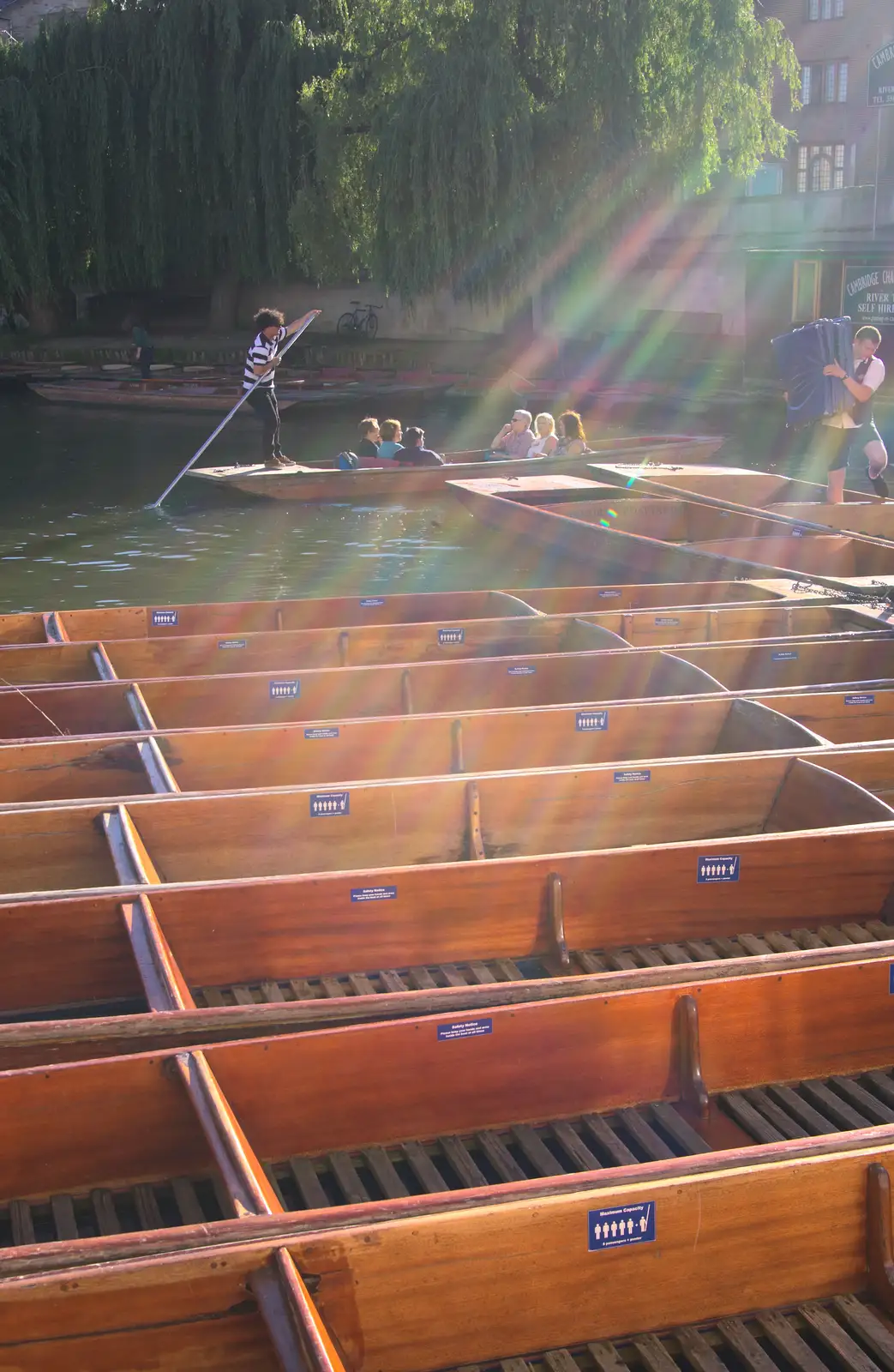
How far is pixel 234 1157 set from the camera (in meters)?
3.04

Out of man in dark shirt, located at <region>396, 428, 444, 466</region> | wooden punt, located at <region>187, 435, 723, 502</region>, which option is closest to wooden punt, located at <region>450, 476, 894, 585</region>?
wooden punt, located at <region>187, 435, 723, 502</region>

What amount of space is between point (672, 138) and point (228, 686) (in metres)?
15.3

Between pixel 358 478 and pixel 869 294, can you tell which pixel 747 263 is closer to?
pixel 869 294

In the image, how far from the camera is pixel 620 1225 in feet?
9.38

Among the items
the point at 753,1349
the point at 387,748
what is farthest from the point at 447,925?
the point at 753,1349

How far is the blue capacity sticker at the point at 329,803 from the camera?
503 cm

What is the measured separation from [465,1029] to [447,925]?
37.3 inches

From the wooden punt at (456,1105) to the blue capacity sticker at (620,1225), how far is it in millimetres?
81

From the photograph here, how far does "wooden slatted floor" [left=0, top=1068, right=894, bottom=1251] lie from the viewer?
10.8 feet

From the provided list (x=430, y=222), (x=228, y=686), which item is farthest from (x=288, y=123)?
(x=228, y=686)

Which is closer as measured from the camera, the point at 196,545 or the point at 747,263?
the point at 196,545

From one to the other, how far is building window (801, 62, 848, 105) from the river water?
22373 millimetres

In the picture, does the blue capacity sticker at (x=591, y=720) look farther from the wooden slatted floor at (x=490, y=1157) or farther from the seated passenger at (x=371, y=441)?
the seated passenger at (x=371, y=441)

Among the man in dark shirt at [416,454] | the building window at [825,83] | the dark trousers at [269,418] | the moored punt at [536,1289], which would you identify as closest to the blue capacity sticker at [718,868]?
the moored punt at [536,1289]
